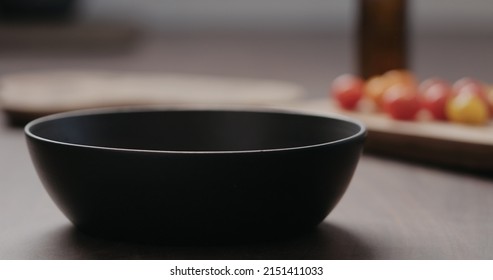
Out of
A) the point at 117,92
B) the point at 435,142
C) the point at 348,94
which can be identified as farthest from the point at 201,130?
the point at 117,92

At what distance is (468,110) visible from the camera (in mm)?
1210

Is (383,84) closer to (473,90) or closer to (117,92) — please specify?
(473,90)

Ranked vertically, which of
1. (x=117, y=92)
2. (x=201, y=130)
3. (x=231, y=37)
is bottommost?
(x=231, y=37)

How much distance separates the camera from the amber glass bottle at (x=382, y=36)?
Answer: 1612 mm

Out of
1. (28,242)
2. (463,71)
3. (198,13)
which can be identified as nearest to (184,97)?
(28,242)

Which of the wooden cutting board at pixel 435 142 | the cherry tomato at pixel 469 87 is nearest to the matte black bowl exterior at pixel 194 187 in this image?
the wooden cutting board at pixel 435 142

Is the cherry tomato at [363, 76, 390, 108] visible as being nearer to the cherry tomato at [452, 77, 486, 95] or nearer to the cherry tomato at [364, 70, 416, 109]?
the cherry tomato at [364, 70, 416, 109]

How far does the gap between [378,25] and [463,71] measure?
83cm

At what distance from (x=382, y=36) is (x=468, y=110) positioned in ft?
1.47

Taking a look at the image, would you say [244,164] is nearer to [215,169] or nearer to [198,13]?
[215,169]

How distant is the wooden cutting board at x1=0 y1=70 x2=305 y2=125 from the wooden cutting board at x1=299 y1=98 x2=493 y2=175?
1.14ft

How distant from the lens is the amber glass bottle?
1612 millimetres

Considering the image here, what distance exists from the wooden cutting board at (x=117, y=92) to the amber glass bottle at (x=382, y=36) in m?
0.15

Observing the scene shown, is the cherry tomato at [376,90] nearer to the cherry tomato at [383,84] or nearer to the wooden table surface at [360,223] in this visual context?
the cherry tomato at [383,84]
